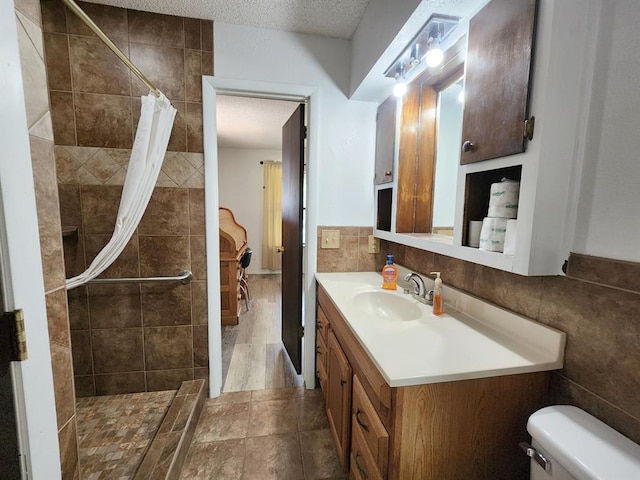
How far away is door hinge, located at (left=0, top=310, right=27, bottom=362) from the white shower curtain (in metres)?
1.00

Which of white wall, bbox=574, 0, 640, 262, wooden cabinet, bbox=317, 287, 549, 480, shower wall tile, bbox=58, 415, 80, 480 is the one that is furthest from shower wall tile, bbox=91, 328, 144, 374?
white wall, bbox=574, 0, 640, 262

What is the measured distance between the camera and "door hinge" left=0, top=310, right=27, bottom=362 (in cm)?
56

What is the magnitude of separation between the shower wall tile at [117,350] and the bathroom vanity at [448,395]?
1.53m

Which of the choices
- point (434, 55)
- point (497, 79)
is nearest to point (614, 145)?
point (497, 79)

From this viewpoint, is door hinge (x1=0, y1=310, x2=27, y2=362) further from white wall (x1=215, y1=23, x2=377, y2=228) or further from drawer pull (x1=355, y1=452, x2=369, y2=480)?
white wall (x1=215, y1=23, x2=377, y2=228)

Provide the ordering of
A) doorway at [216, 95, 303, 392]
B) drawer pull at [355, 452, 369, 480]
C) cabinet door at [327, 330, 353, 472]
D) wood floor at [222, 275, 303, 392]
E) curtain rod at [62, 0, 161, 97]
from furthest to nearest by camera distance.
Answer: doorway at [216, 95, 303, 392] → wood floor at [222, 275, 303, 392] → cabinet door at [327, 330, 353, 472] → drawer pull at [355, 452, 369, 480] → curtain rod at [62, 0, 161, 97]

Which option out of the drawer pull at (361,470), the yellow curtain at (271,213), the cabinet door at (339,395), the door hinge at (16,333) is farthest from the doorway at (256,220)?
the door hinge at (16,333)

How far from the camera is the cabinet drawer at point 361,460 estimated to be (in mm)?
940

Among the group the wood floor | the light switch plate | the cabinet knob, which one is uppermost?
the cabinet knob

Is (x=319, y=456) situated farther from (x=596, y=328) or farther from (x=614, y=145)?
(x=614, y=145)

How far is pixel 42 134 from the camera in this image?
0.66 m

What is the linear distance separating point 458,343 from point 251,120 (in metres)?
3.32

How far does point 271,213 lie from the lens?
207 inches

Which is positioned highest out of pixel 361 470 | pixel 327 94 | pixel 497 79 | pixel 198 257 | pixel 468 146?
pixel 327 94
